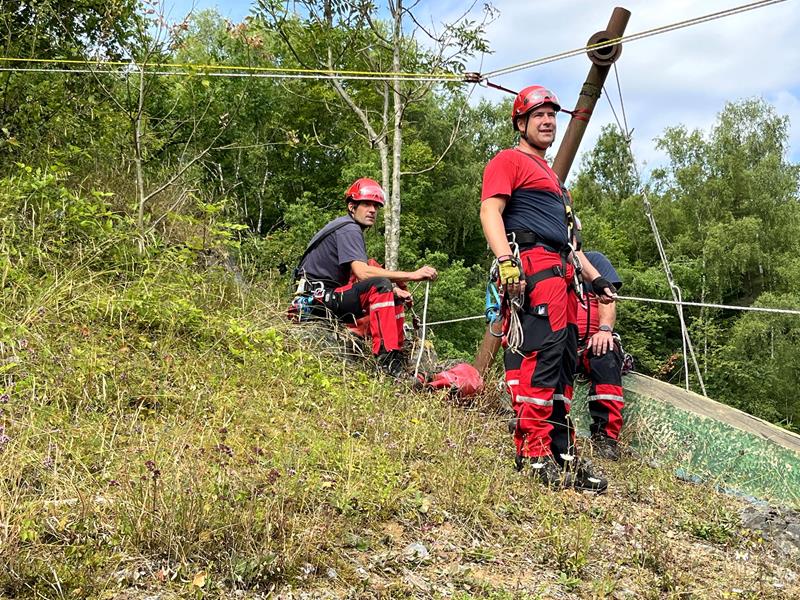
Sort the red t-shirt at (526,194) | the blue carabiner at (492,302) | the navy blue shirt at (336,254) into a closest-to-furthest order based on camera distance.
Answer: the red t-shirt at (526,194)
the blue carabiner at (492,302)
the navy blue shirt at (336,254)

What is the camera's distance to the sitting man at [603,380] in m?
4.85

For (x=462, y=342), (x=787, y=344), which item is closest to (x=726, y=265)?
(x=787, y=344)

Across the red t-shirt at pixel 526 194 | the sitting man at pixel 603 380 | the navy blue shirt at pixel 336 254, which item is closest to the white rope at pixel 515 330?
the red t-shirt at pixel 526 194

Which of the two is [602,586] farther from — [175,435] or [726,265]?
[726,265]

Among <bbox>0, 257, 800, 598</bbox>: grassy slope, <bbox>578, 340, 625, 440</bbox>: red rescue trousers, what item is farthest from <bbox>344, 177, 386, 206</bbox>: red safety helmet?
<bbox>578, 340, 625, 440</bbox>: red rescue trousers

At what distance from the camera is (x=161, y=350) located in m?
4.63

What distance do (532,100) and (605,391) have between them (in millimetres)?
2076

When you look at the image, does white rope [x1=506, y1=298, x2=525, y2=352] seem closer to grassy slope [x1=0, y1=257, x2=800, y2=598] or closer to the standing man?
the standing man

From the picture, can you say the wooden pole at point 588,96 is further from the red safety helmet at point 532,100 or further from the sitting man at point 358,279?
the red safety helmet at point 532,100

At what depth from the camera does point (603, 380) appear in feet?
16.2

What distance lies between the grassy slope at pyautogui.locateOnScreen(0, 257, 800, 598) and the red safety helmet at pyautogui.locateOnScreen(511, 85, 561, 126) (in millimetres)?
1904

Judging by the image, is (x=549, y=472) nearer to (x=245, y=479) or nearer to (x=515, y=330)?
(x=515, y=330)

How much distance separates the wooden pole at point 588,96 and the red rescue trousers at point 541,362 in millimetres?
1786

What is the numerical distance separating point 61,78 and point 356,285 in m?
3.39
